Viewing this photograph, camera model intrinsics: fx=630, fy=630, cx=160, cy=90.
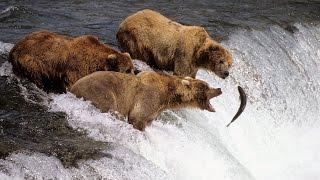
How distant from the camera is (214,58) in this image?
828cm

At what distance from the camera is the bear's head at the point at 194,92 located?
21.4ft

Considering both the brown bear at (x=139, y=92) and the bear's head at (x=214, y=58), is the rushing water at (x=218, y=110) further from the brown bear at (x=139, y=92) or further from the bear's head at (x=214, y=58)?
the bear's head at (x=214, y=58)

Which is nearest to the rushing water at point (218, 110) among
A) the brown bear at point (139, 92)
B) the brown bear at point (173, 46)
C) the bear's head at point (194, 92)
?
the brown bear at point (139, 92)

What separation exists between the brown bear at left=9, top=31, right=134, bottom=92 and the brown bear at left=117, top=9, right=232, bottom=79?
56.3 inches

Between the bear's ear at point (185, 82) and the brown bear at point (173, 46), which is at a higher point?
the bear's ear at point (185, 82)

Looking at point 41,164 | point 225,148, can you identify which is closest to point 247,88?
point 225,148

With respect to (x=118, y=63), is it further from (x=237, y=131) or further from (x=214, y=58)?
(x=237, y=131)

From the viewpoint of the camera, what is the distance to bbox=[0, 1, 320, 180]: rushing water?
18.5 ft

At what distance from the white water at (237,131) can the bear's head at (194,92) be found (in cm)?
43

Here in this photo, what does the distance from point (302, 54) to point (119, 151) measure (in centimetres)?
704

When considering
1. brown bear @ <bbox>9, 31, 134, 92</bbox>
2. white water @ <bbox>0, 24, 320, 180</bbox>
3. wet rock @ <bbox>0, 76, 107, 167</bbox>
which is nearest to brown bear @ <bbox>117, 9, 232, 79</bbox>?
white water @ <bbox>0, 24, 320, 180</bbox>

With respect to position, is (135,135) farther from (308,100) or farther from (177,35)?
(308,100)

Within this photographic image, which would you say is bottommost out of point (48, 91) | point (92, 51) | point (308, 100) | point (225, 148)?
point (308, 100)

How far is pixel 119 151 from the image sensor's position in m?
5.61
